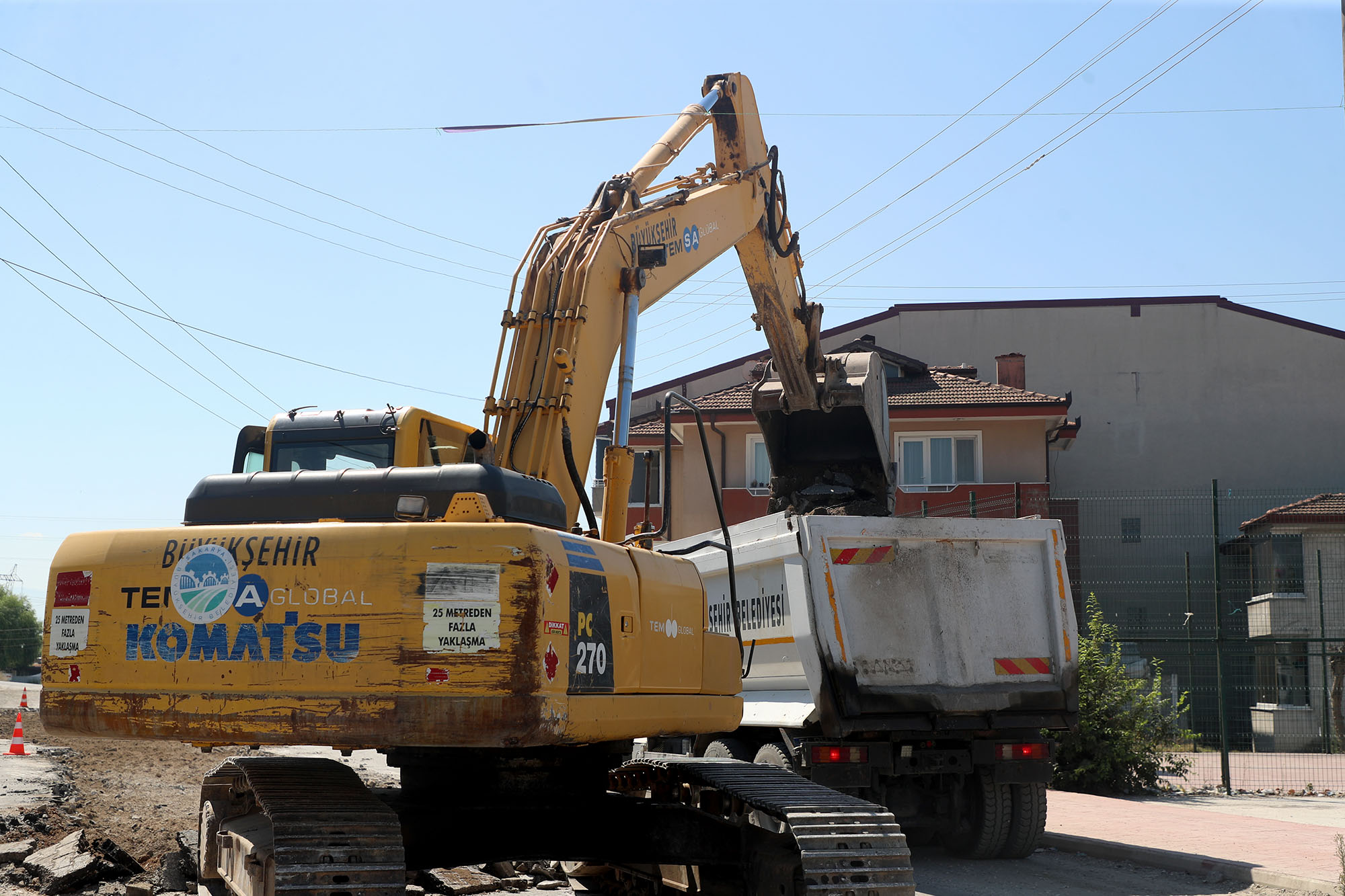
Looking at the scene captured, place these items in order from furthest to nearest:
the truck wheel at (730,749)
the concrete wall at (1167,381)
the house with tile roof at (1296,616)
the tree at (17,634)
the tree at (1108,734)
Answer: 1. the tree at (17,634)
2. the concrete wall at (1167,381)
3. the house with tile roof at (1296,616)
4. the tree at (1108,734)
5. the truck wheel at (730,749)

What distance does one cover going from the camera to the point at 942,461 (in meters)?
30.3

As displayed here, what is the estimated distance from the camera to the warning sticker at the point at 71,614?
5191 millimetres

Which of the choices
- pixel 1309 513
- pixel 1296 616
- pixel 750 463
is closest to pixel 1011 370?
pixel 750 463

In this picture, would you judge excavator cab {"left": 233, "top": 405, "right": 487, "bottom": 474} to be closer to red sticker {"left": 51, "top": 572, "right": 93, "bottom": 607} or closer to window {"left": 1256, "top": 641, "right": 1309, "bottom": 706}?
red sticker {"left": 51, "top": 572, "right": 93, "bottom": 607}

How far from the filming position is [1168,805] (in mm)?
13906

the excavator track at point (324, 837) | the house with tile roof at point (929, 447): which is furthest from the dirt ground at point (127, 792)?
the house with tile roof at point (929, 447)

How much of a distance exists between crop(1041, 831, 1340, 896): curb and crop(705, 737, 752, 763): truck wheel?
A: 113 inches

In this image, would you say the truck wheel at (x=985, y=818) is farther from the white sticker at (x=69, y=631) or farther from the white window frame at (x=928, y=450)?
the white window frame at (x=928, y=450)

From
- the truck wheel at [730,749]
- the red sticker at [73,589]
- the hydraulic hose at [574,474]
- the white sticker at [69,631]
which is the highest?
the hydraulic hose at [574,474]

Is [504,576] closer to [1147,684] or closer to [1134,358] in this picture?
[1147,684]

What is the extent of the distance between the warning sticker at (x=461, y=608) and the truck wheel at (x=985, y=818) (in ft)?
20.0

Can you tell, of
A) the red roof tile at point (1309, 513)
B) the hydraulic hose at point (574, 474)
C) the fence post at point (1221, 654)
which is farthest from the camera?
the red roof tile at point (1309, 513)

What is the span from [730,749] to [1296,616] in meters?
17.0

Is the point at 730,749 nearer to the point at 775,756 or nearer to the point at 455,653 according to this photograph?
the point at 775,756
